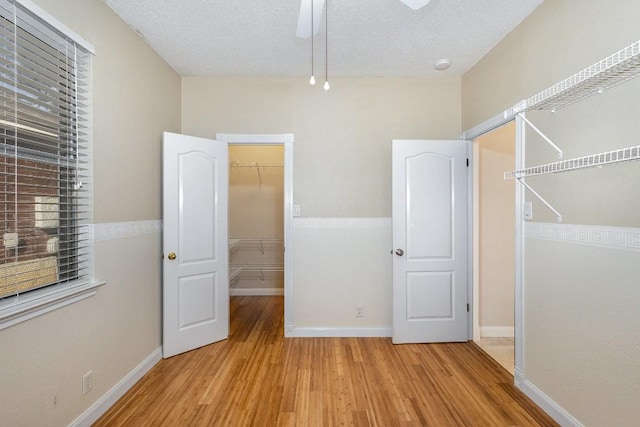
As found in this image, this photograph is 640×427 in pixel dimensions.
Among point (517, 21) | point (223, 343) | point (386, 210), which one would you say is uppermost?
point (517, 21)

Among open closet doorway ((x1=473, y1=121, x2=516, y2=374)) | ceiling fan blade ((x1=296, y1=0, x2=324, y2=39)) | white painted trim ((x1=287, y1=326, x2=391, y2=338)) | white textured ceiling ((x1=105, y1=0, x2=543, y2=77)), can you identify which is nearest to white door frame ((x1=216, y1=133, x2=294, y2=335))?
white painted trim ((x1=287, y1=326, x2=391, y2=338))

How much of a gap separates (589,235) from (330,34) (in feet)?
7.09

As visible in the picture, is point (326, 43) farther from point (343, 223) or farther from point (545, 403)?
point (545, 403)

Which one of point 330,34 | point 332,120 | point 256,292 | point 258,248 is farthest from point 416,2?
point 256,292

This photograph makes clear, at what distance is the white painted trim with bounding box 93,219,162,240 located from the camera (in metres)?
2.06

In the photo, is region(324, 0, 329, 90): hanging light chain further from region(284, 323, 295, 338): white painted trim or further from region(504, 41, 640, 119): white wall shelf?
region(284, 323, 295, 338): white painted trim

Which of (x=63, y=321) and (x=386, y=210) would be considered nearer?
(x=63, y=321)

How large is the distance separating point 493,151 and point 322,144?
66.6 inches

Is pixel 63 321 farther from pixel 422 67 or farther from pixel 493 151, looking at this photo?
pixel 493 151

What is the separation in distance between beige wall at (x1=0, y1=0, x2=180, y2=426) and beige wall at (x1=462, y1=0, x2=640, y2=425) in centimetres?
282

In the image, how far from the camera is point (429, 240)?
10.2 feet

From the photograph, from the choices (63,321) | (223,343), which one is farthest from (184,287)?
(63,321)

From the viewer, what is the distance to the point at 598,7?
66.2 inches

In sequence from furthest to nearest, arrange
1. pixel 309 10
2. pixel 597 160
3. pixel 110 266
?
1. pixel 110 266
2. pixel 309 10
3. pixel 597 160
